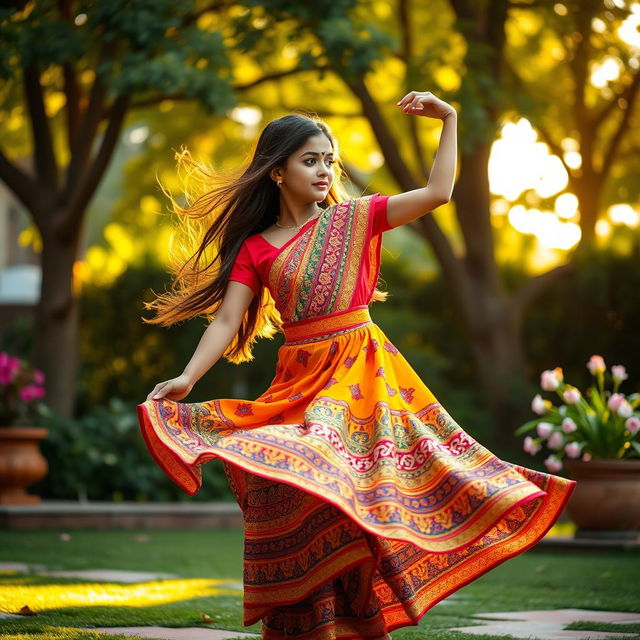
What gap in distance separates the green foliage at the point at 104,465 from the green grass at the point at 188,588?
1.68 m

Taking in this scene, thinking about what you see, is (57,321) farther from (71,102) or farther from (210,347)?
(210,347)

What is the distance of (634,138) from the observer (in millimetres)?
13508

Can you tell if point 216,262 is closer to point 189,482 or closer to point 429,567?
point 189,482

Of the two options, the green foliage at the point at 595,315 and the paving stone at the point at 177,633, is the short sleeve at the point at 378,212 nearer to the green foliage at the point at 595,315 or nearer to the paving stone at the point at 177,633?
the paving stone at the point at 177,633

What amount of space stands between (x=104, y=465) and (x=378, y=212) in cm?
714

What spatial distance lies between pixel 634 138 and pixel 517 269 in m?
2.17

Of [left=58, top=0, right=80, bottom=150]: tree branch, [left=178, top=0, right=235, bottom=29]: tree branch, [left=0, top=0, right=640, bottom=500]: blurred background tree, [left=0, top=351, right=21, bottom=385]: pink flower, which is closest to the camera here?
[left=0, top=351, right=21, bottom=385]: pink flower

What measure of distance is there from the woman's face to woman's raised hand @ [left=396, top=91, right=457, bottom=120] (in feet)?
1.17

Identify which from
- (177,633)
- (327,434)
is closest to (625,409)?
(177,633)

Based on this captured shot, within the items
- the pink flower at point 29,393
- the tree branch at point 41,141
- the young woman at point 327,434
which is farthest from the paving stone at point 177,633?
the tree branch at point 41,141

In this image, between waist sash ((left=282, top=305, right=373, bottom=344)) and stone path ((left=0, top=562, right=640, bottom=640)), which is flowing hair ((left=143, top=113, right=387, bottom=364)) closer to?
waist sash ((left=282, top=305, right=373, bottom=344))

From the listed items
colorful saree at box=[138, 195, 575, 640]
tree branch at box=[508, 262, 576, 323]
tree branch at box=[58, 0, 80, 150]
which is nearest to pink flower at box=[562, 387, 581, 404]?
colorful saree at box=[138, 195, 575, 640]

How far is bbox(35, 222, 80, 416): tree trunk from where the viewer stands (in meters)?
10.3

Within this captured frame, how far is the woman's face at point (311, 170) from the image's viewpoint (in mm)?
3715
